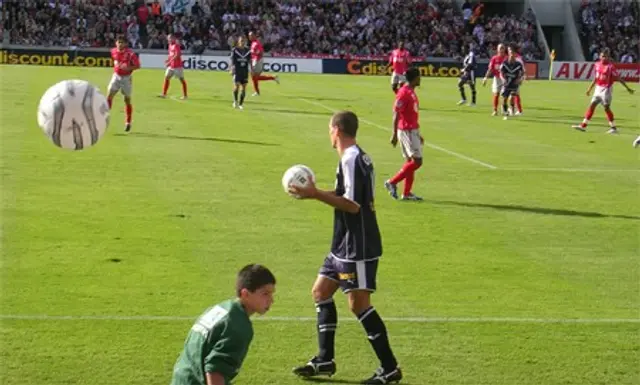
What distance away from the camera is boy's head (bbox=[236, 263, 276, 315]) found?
692 centimetres

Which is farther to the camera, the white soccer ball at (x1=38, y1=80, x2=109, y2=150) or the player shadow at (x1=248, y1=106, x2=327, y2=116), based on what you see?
the player shadow at (x1=248, y1=106, x2=327, y2=116)

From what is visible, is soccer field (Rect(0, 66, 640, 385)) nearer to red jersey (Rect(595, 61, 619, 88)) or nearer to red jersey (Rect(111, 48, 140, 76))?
red jersey (Rect(111, 48, 140, 76))

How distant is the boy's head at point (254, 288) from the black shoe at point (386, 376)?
330 cm

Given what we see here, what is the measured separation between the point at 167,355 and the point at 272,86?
3855cm

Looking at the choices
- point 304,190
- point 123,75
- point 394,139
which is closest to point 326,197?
point 304,190

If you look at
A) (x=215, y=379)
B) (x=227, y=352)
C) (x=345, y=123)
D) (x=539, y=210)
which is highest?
(x=345, y=123)

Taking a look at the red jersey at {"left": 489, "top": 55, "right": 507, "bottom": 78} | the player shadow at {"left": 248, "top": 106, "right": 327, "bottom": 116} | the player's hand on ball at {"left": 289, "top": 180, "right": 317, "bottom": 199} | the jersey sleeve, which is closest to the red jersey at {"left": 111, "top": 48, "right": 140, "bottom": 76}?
the player shadow at {"left": 248, "top": 106, "right": 327, "bottom": 116}

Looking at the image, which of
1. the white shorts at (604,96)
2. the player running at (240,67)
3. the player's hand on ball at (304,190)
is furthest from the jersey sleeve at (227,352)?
the player running at (240,67)

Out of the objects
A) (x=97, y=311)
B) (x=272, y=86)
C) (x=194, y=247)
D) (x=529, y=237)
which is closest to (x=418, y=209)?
(x=529, y=237)

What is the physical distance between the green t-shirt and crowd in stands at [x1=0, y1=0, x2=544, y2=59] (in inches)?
2213

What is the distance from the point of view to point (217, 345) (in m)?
6.75

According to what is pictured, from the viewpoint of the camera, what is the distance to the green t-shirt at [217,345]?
6707mm

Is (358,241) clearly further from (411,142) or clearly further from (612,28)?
(612,28)

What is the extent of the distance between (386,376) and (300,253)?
5649 millimetres
